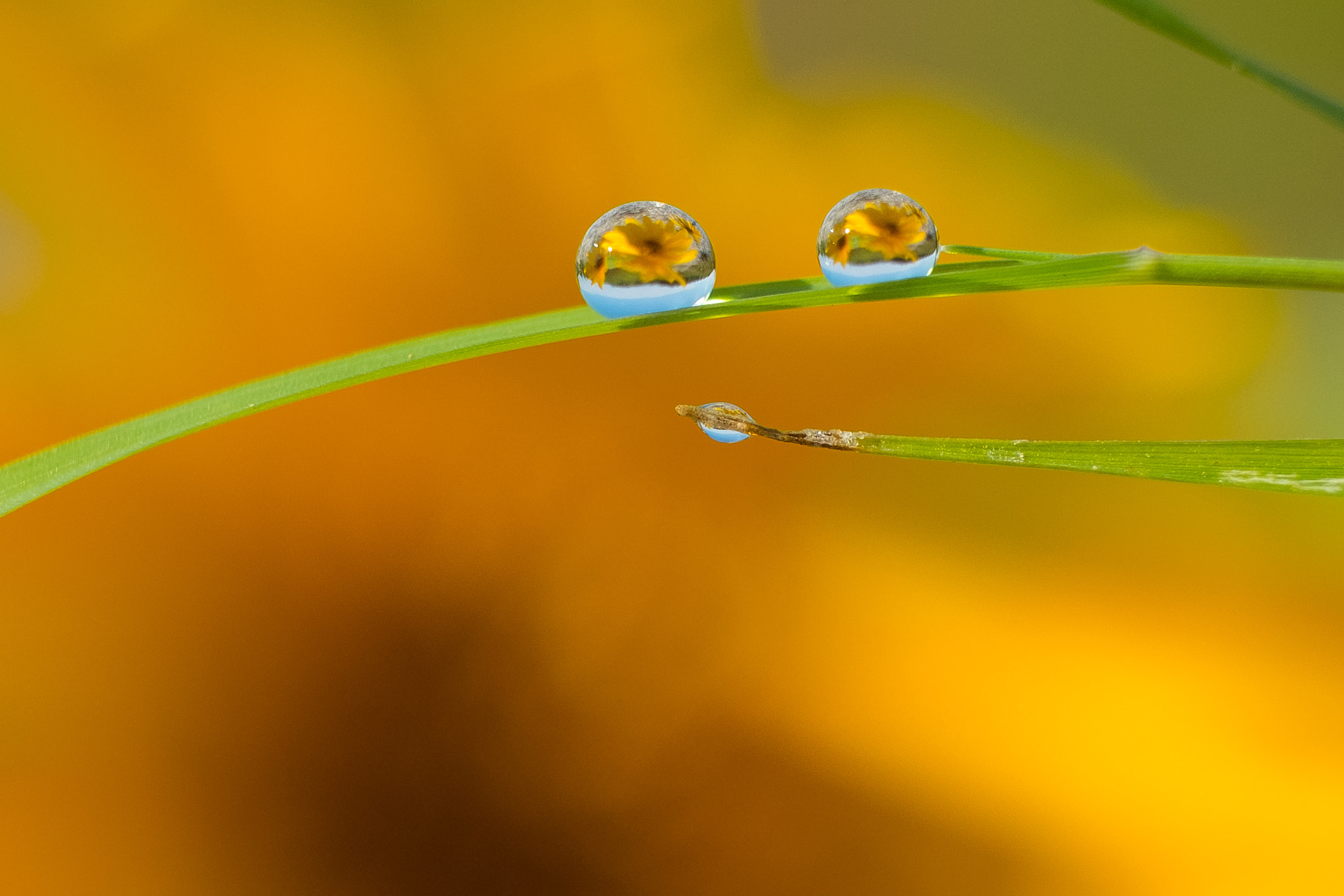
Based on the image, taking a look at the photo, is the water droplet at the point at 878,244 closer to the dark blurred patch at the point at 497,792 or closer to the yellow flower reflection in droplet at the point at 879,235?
the yellow flower reflection in droplet at the point at 879,235

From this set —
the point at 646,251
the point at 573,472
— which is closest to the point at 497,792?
the point at 573,472

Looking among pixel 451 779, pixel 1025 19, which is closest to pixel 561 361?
pixel 451 779

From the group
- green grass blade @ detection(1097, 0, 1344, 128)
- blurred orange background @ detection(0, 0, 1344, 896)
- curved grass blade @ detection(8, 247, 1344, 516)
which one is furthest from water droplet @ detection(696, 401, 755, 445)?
blurred orange background @ detection(0, 0, 1344, 896)

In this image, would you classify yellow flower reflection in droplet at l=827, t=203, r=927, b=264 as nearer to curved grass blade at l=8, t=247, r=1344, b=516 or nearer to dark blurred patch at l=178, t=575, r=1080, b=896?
curved grass blade at l=8, t=247, r=1344, b=516

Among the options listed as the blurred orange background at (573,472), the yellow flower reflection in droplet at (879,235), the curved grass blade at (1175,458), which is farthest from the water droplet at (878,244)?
the blurred orange background at (573,472)

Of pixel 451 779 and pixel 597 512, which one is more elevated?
pixel 597 512

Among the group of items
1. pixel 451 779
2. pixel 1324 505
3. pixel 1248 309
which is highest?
pixel 1248 309

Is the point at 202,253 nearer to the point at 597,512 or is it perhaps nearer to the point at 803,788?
the point at 597,512

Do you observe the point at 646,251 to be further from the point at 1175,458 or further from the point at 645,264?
the point at 1175,458
